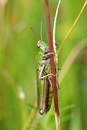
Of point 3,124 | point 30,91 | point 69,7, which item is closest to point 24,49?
point 30,91

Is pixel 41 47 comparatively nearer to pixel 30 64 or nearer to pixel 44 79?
pixel 44 79

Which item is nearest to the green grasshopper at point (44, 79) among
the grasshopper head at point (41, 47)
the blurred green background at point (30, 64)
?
the grasshopper head at point (41, 47)

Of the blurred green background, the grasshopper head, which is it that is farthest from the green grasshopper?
the blurred green background

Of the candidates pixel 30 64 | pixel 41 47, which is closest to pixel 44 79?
pixel 41 47

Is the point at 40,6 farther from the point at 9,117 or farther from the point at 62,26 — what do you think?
the point at 9,117

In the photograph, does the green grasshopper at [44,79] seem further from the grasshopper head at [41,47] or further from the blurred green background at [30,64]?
the blurred green background at [30,64]

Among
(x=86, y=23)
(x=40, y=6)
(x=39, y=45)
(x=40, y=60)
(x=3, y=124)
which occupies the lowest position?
(x=3, y=124)
